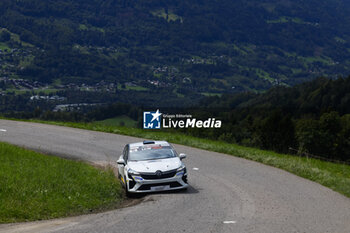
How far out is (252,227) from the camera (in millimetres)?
10430

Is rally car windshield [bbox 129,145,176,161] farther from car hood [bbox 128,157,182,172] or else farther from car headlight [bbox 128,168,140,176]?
car headlight [bbox 128,168,140,176]

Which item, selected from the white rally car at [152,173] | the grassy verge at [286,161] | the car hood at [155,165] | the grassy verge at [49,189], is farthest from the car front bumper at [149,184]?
the grassy verge at [286,161]

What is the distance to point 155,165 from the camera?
15.0 m

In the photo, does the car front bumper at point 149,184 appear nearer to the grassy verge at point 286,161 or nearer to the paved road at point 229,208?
the paved road at point 229,208

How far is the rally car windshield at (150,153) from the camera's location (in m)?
16.0

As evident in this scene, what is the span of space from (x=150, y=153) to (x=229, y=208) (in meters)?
4.63

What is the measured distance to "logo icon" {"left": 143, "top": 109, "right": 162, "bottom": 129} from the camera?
35250 mm

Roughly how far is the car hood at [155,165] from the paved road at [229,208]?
36.5 inches

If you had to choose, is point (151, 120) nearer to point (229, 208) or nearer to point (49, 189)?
point (49, 189)

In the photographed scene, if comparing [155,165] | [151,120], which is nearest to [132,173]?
[155,165]

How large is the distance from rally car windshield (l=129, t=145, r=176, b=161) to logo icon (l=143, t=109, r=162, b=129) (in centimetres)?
1827

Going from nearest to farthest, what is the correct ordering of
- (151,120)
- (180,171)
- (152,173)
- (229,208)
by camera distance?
(229,208) < (152,173) < (180,171) < (151,120)

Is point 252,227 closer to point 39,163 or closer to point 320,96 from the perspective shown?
point 39,163

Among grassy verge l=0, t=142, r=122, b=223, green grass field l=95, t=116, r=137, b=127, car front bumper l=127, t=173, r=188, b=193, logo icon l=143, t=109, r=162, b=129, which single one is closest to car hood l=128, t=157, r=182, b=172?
car front bumper l=127, t=173, r=188, b=193
